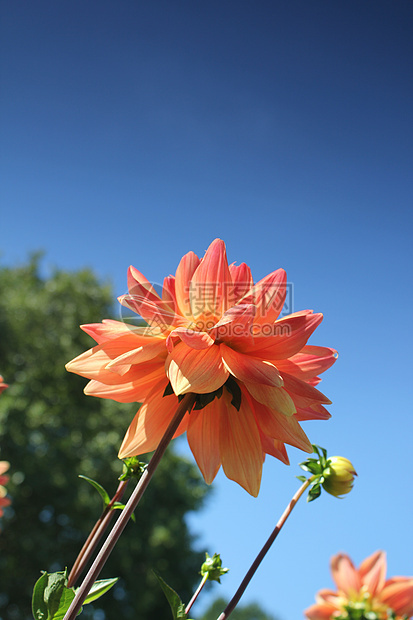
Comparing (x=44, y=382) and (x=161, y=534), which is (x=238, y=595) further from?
(x=44, y=382)

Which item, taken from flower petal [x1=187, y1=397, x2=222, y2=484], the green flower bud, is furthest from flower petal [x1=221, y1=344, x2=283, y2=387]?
the green flower bud

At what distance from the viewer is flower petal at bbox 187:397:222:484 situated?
87 cm

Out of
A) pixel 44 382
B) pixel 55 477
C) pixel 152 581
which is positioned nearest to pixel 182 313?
pixel 55 477

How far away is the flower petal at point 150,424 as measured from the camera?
87cm

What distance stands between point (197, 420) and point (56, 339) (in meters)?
13.2

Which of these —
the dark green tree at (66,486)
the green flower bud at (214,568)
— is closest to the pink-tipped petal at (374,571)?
the green flower bud at (214,568)

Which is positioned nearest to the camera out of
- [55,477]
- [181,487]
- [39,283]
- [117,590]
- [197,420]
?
[197,420]

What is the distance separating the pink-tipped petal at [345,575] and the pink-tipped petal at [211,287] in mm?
422

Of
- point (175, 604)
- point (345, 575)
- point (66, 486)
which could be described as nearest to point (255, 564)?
point (175, 604)

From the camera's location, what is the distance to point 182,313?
0.90 meters

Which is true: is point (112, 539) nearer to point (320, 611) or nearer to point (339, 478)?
point (320, 611)

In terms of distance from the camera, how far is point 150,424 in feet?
2.87

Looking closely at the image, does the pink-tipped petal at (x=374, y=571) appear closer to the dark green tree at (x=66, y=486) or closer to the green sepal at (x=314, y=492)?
the green sepal at (x=314, y=492)

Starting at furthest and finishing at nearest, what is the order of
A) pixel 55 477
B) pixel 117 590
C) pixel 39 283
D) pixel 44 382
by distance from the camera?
1. pixel 39 283
2. pixel 44 382
3. pixel 117 590
4. pixel 55 477
